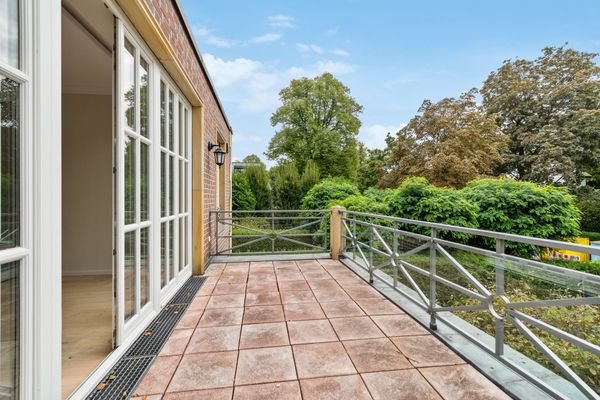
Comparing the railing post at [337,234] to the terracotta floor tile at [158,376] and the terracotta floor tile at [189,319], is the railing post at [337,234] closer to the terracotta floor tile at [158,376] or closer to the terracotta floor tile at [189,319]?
the terracotta floor tile at [189,319]

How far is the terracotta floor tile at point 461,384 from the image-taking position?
5.53 feet

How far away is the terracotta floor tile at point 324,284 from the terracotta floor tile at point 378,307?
0.55 m

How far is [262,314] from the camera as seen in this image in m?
2.90

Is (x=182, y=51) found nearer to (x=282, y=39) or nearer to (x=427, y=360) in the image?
(x=427, y=360)

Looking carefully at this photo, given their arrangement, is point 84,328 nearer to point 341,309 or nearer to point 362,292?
point 341,309

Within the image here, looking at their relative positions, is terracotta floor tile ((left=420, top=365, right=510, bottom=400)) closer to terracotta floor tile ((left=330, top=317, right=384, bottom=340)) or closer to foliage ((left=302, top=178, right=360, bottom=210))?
terracotta floor tile ((left=330, top=317, right=384, bottom=340))

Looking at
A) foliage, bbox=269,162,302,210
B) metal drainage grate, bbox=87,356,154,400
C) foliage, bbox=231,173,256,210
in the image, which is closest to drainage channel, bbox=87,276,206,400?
metal drainage grate, bbox=87,356,154,400

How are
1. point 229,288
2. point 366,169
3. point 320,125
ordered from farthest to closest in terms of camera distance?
point 366,169 < point 320,125 < point 229,288

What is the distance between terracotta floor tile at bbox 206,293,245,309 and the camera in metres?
3.14

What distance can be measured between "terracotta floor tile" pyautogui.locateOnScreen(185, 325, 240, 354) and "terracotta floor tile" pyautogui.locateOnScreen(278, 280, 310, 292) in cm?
115

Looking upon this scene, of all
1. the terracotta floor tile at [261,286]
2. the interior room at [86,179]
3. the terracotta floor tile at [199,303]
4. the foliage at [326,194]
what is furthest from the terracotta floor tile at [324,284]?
the foliage at [326,194]

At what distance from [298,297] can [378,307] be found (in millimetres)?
870

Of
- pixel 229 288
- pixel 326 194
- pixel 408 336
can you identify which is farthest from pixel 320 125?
pixel 408 336

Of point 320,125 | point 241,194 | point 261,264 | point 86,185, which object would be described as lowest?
point 261,264
